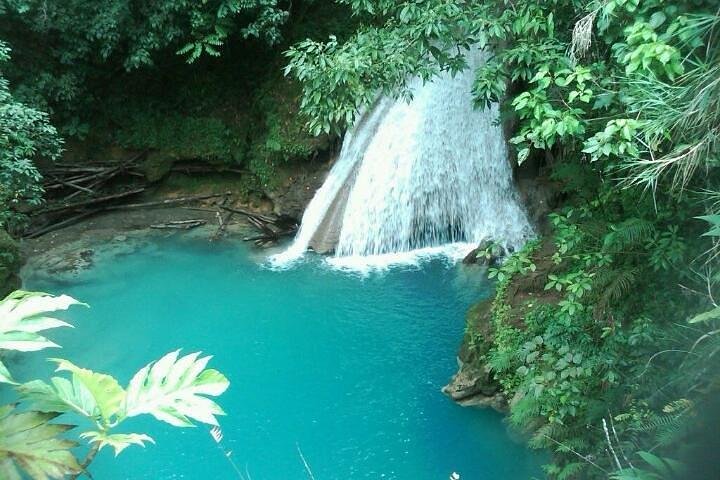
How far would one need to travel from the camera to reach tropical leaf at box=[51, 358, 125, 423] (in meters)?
1.75

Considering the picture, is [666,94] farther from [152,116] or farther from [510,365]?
[152,116]

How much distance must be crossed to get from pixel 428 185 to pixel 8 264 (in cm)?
562

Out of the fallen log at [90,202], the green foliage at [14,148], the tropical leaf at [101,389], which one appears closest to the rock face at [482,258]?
the green foliage at [14,148]

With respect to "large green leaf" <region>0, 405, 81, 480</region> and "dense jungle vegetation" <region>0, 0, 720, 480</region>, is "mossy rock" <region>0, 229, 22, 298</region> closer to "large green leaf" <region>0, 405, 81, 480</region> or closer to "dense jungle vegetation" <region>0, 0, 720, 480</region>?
"dense jungle vegetation" <region>0, 0, 720, 480</region>

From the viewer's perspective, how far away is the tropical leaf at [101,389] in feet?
5.73

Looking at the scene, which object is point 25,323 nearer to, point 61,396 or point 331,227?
point 61,396

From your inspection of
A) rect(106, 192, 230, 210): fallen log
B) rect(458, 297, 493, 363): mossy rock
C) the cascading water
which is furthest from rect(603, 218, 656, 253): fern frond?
rect(106, 192, 230, 210): fallen log

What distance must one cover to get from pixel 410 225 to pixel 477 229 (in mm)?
983

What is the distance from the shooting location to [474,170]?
9.67 m

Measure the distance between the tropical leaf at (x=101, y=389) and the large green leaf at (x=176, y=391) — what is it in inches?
1.9

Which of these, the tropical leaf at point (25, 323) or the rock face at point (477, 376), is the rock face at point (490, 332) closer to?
the rock face at point (477, 376)

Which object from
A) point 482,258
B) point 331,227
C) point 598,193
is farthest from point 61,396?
point 331,227

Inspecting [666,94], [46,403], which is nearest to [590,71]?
[666,94]

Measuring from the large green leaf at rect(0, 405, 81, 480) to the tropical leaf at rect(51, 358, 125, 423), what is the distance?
11 centimetres
